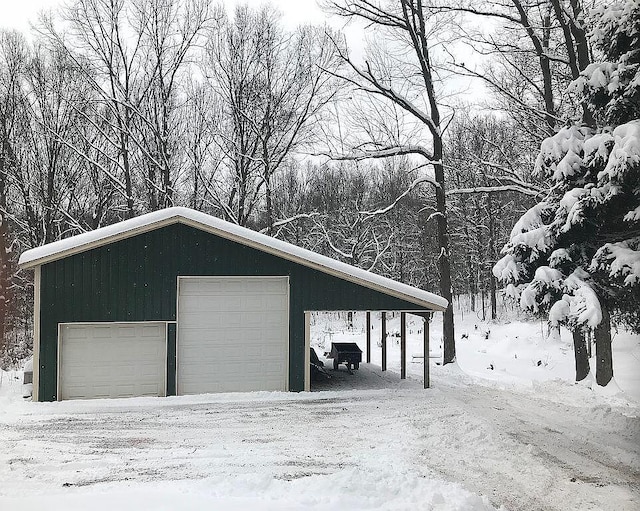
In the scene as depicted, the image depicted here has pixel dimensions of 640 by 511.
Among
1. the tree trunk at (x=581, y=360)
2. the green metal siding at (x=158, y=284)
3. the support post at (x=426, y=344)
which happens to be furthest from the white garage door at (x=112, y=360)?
the tree trunk at (x=581, y=360)

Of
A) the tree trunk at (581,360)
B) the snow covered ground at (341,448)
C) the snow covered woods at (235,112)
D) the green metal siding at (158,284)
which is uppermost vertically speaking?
the snow covered woods at (235,112)

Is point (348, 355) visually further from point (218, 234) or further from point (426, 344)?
point (218, 234)

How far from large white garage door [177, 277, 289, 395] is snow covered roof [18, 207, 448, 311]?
0.79m

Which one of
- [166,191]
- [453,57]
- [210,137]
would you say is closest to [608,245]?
[453,57]

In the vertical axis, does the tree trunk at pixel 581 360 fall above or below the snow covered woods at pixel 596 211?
below

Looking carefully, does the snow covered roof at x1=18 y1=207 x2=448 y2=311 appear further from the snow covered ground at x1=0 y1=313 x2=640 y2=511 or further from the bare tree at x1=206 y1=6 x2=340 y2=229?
the bare tree at x1=206 y1=6 x2=340 y2=229

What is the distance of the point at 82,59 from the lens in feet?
70.5

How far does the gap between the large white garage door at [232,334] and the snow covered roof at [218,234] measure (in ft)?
2.60

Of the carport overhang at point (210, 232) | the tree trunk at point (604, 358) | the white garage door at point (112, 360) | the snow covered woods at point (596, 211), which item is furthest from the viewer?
the tree trunk at point (604, 358)

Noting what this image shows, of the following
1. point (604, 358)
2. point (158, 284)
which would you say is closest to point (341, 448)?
point (158, 284)

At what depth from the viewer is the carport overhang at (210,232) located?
11164 mm

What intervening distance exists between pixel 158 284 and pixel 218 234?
5.40ft

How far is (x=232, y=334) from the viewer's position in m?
12.3

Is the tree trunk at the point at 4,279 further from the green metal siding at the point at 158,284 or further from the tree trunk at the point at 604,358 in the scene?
the tree trunk at the point at 604,358
